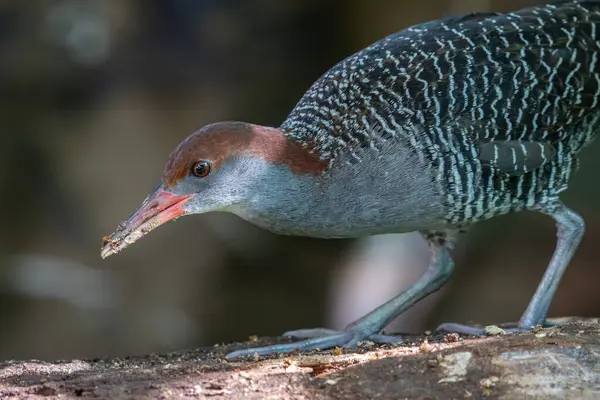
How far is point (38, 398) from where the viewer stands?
391 centimetres

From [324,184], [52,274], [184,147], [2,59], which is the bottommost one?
[52,274]

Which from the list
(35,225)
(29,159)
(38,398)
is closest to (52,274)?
(35,225)

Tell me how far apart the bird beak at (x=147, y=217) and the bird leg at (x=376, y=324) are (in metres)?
0.96

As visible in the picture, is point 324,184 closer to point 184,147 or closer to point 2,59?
Answer: point 184,147

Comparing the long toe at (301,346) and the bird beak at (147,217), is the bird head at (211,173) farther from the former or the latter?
the long toe at (301,346)

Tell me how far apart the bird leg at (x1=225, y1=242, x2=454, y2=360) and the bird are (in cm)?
2

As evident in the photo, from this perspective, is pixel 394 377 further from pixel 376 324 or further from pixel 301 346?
pixel 376 324

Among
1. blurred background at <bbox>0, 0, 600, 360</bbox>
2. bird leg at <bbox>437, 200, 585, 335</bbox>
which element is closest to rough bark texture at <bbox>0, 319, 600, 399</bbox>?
bird leg at <bbox>437, 200, 585, 335</bbox>

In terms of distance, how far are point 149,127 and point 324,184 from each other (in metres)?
7.24

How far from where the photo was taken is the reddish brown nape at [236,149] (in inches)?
197

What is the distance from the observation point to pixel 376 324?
18.6 ft

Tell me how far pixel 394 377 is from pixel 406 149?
1.80 metres

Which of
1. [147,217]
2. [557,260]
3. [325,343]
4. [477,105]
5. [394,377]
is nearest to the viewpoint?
[394,377]

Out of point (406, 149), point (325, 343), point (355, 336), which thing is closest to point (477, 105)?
point (406, 149)
